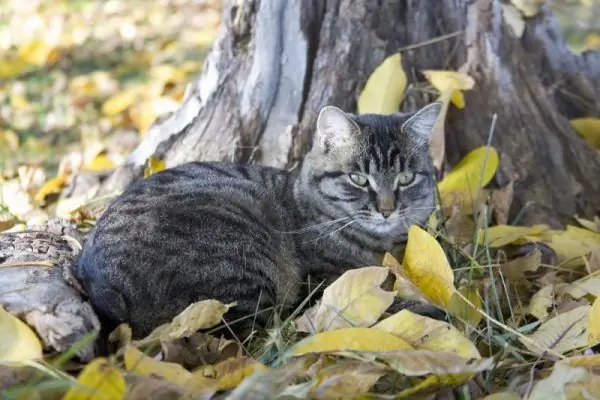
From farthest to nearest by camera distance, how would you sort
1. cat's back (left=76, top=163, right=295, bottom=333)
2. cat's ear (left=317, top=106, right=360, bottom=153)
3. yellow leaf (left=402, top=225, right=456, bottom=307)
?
cat's ear (left=317, top=106, right=360, bottom=153) < yellow leaf (left=402, top=225, right=456, bottom=307) < cat's back (left=76, top=163, right=295, bottom=333)

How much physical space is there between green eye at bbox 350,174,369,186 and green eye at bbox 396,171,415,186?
13 cm

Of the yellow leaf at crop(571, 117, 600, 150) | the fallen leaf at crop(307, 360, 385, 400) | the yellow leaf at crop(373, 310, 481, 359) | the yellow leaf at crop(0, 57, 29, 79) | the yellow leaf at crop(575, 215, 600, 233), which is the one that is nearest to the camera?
the fallen leaf at crop(307, 360, 385, 400)

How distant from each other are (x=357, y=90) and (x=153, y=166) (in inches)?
40.2

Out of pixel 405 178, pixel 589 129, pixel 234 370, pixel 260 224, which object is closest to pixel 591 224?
pixel 589 129

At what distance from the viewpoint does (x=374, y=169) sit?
303 cm

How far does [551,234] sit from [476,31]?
1.07 metres

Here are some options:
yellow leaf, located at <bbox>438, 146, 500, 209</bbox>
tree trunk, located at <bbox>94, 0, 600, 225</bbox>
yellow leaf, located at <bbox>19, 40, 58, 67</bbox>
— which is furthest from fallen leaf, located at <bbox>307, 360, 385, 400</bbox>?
yellow leaf, located at <bbox>19, 40, 58, 67</bbox>

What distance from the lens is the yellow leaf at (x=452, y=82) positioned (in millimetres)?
3578

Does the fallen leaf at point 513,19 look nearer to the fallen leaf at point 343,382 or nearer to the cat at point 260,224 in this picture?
the cat at point 260,224

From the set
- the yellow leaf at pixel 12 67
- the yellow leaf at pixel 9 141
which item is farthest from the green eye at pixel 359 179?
the yellow leaf at pixel 12 67

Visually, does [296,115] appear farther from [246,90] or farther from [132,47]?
[132,47]

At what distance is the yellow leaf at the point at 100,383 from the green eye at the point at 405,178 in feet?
5.07

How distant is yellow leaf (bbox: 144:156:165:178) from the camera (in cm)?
369

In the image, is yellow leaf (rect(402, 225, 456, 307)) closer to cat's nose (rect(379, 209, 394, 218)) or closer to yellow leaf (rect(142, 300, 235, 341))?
cat's nose (rect(379, 209, 394, 218))
